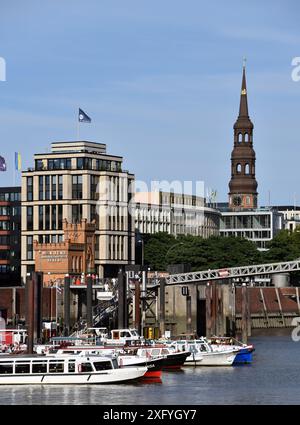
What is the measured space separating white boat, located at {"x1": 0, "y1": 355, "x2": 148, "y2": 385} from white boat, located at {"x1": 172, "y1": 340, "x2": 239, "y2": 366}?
17.0 meters

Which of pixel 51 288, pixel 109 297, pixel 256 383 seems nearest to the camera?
pixel 256 383

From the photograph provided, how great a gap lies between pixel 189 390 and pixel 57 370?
814 centimetres

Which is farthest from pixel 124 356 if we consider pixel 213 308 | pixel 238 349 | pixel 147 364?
pixel 213 308

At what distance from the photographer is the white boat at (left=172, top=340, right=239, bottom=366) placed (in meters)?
110

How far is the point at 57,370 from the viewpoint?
91.6 meters

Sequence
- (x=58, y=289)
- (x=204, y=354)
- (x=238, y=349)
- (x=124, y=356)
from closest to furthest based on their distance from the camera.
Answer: (x=124, y=356)
(x=204, y=354)
(x=238, y=349)
(x=58, y=289)

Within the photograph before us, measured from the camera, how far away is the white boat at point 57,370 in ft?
298

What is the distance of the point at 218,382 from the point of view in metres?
98.1

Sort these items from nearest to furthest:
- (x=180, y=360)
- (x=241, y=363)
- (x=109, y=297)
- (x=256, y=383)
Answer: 1. (x=256, y=383)
2. (x=180, y=360)
3. (x=241, y=363)
4. (x=109, y=297)

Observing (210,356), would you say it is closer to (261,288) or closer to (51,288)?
(51,288)

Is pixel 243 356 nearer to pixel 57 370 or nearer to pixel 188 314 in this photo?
pixel 57 370

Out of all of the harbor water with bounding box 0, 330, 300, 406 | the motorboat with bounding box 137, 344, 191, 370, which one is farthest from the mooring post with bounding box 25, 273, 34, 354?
the harbor water with bounding box 0, 330, 300, 406
